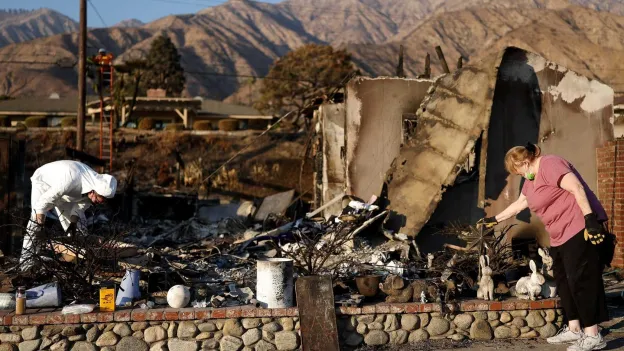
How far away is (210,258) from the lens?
33.1ft

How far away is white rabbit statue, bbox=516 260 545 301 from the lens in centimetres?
731

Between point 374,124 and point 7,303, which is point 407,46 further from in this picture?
point 7,303

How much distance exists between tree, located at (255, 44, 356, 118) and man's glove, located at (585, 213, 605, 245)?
46470mm

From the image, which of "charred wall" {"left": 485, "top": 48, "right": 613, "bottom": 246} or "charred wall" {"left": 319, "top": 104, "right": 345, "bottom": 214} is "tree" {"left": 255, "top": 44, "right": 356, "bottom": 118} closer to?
"charred wall" {"left": 319, "top": 104, "right": 345, "bottom": 214}

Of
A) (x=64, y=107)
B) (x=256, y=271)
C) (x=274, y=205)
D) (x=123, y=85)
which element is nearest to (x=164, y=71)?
(x=64, y=107)

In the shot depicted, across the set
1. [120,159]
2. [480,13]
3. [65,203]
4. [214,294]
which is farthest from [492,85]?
[480,13]

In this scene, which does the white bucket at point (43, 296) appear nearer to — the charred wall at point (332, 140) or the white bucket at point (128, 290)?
the white bucket at point (128, 290)

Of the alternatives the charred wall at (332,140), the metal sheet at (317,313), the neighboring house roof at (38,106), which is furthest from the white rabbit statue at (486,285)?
the neighboring house roof at (38,106)

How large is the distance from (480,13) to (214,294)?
178999 mm

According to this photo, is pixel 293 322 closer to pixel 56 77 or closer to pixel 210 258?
pixel 210 258

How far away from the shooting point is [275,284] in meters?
7.05

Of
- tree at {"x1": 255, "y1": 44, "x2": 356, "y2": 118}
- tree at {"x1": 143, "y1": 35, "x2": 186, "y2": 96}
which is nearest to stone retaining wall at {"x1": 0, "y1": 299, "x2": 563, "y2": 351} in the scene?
tree at {"x1": 255, "y1": 44, "x2": 356, "y2": 118}

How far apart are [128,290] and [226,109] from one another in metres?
49.4

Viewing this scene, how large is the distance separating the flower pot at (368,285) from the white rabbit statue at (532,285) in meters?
1.50
